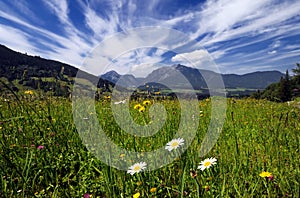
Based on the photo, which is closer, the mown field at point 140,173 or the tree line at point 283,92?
the mown field at point 140,173

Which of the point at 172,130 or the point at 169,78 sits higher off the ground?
the point at 169,78

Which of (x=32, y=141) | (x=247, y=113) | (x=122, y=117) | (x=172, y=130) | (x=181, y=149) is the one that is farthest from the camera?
(x=247, y=113)

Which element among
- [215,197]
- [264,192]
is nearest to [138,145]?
[215,197]

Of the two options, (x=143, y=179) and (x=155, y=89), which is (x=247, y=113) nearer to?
(x=155, y=89)

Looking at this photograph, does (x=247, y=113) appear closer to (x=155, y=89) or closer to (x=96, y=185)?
(x=155, y=89)

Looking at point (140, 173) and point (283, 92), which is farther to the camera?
point (283, 92)

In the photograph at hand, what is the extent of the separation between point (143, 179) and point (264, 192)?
888 millimetres

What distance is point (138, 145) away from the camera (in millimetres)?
2662

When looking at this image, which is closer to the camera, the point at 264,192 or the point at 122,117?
the point at 264,192

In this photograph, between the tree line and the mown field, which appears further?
the tree line

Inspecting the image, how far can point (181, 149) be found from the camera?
2.36m

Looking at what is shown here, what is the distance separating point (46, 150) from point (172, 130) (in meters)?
1.49

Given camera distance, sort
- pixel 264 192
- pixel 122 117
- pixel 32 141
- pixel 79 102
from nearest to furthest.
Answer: pixel 264 192 < pixel 32 141 < pixel 122 117 < pixel 79 102

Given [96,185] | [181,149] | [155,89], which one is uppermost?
[155,89]
